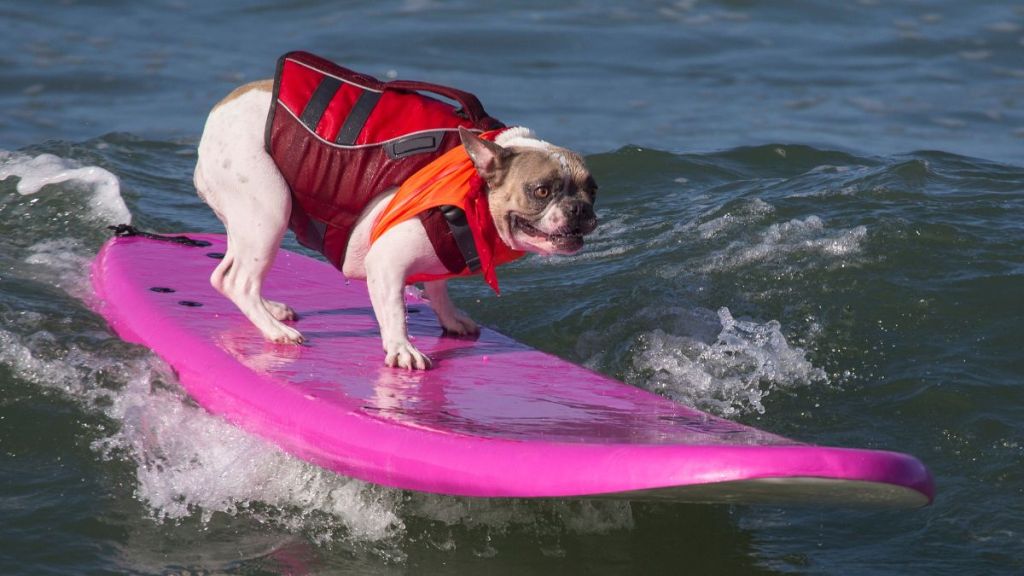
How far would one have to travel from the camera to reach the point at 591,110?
12891 millimetres

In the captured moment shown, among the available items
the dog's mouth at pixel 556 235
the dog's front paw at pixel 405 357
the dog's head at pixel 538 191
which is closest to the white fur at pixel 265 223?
the dog's front paw at pixel 405 357

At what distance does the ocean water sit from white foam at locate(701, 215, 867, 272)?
2 cm

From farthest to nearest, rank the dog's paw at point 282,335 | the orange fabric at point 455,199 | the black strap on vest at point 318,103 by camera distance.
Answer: the dog's paw at point 282,335
the black strap on vest at point 318,103
the orange fabric at point 455,199

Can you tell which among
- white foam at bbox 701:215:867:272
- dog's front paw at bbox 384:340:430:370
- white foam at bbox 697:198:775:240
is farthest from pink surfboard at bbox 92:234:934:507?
white foam at bbox 697:198:775:240

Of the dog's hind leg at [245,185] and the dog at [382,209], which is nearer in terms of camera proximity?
the dog at [382,209]

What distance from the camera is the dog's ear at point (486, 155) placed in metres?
4.94

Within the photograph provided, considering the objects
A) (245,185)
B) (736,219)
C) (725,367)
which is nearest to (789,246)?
(736,219)

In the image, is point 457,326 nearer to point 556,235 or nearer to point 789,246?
point 556,235

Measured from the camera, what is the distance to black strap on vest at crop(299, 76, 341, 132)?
5254 millimetres

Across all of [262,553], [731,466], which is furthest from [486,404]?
[731,466]

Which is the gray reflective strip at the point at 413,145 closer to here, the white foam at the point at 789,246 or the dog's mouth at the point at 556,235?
the dog's mouth at the point at 556,235

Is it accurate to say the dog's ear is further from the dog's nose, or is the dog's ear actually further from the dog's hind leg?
the dog's hind leg

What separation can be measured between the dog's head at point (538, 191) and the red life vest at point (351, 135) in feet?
0.73

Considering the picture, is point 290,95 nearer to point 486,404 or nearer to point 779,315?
point 486,404
